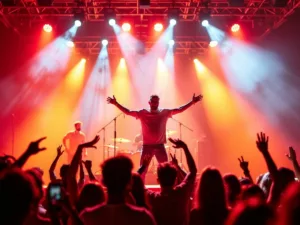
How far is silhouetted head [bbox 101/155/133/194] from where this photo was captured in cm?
283

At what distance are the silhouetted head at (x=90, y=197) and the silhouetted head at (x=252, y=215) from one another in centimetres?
203

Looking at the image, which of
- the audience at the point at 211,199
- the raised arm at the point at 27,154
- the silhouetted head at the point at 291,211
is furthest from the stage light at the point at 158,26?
the silhouetted head at the point at 291,211

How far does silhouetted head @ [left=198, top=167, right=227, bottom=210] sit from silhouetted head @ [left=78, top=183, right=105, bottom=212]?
0.98m

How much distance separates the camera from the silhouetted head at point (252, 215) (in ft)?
5.82

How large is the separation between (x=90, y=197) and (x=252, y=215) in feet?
7.00

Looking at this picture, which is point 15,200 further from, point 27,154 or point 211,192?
point 211,192

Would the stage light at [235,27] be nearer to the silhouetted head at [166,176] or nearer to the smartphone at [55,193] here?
the silhouetted head at [166,176]

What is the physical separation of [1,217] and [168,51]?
15798 mm

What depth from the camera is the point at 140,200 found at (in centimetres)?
362

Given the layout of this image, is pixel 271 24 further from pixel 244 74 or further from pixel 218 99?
pixel 218 99

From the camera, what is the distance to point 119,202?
283 cm

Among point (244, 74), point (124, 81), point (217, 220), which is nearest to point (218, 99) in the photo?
point (244, 74)

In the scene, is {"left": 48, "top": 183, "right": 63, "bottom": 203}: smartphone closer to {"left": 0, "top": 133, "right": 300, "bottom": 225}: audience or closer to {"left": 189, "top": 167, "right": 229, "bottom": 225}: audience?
{"left": 0, "top": 133, "right": 300, "bottom": 225}: audience

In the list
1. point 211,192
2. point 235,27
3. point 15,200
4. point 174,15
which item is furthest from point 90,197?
point 235,27
